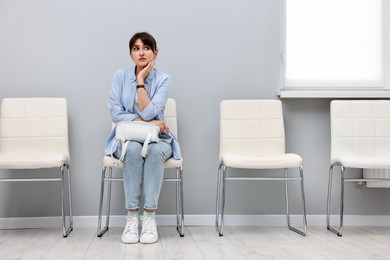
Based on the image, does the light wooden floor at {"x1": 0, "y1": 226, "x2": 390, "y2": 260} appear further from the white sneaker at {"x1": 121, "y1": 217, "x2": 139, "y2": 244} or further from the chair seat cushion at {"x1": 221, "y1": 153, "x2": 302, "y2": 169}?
the chair seat cushion at {"x1": 221, "y1": 153, "x2": 302, "y2": 169}

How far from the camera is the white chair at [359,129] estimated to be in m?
3.29

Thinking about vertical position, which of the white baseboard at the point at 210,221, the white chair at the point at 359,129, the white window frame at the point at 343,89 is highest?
the white window frame at the point at 343,89

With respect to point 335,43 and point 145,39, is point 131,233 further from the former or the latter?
point 335,43

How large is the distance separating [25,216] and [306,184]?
1883 mm

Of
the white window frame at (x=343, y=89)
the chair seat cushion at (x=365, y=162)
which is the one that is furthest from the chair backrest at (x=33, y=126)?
the chair seat cushion at (x=365, y=162)

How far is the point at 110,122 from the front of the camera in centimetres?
340

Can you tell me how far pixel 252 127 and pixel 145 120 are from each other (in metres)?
0.76

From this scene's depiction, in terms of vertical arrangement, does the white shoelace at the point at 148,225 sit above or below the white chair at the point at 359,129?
below

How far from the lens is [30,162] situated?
286cm

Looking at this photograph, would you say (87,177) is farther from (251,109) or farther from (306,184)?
(306,184)

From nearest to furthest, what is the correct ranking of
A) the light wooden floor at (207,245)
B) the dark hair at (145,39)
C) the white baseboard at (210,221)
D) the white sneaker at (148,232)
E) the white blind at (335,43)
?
the light wooden floor at (207,245) → the white sneaker at (148,232) → the dark hair at (145,39) → the white baseboard at (210,221) → the white blind at (335,43)

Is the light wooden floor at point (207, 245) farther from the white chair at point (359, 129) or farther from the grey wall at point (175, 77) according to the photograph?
the white chair at point (359, 129)

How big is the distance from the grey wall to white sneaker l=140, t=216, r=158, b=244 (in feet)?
2.06

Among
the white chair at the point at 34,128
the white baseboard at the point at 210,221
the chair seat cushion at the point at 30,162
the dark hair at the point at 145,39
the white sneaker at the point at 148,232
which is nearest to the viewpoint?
the white sneaker at the point at 148,232
